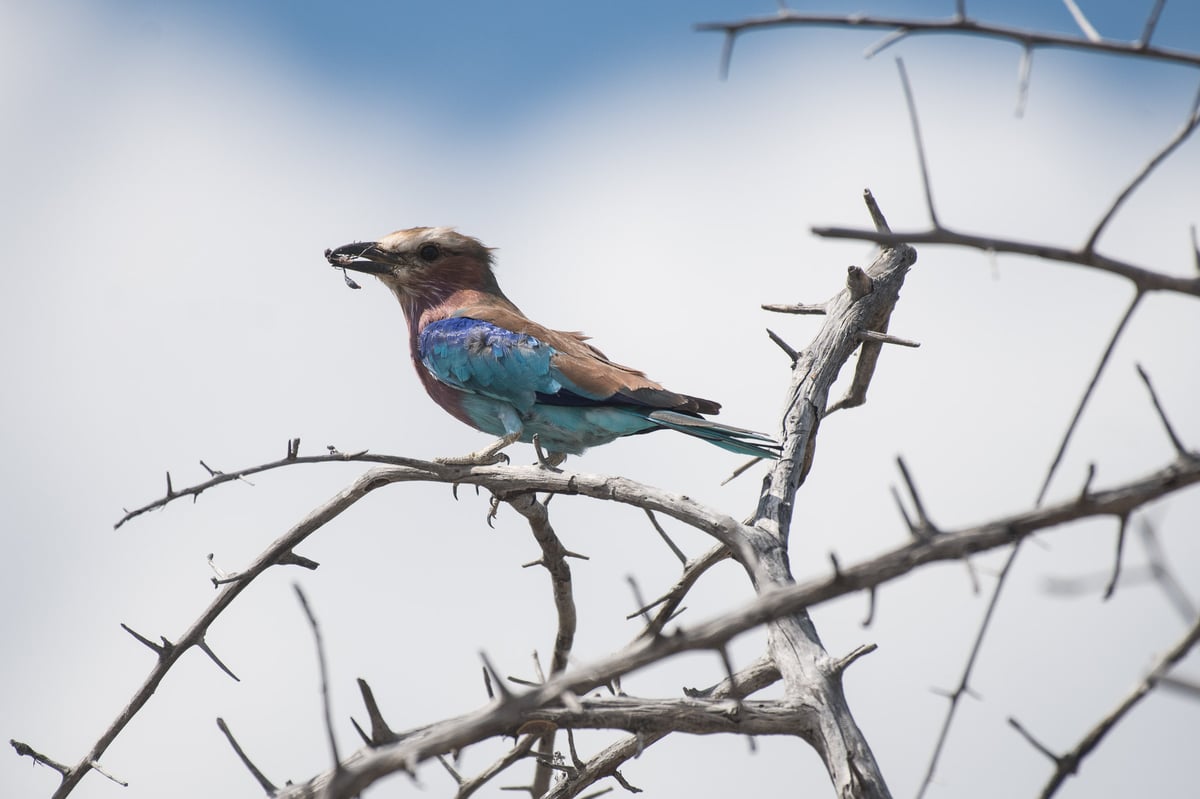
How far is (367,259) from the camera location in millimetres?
7438

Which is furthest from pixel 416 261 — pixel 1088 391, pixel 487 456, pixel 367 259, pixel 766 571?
pixel 1088 391

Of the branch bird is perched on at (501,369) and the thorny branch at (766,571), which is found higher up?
the branch bird is perched on at (501,369)

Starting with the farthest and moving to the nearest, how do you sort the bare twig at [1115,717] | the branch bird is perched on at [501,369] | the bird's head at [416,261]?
1. the bird's head at [416,261]
2. the branch bird is perched on at [501,369]
3. the bare twig at [1115,717]

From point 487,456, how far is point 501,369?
0.57m

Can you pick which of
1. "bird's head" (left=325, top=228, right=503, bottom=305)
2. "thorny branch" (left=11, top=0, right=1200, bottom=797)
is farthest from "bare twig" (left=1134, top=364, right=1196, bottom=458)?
"bird's head" (left=325, top=228, right=503, bottom=305)

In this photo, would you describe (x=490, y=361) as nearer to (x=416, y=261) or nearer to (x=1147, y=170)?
(x=416, y=261)

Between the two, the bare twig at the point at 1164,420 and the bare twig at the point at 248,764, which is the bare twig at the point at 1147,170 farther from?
the bare twig at the point at 248,764

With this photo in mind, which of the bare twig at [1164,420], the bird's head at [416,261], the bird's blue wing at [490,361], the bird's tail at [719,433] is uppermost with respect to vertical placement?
the bird's head at [416,261]

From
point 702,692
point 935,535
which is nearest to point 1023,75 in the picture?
point 935,535

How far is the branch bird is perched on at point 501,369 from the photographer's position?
6023 millimetres

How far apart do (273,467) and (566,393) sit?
2.97 meters

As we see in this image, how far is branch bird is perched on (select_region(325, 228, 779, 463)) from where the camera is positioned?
6.02 m

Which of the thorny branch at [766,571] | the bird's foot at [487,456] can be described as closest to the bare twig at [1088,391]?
the thorny branch at [766,571]

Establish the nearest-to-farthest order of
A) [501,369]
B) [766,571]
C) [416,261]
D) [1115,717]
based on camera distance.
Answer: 1. [1115,717]
2. [766,571]
3. [501,369]
4. [416,261]
